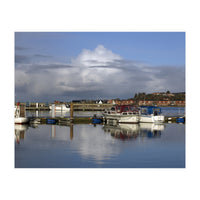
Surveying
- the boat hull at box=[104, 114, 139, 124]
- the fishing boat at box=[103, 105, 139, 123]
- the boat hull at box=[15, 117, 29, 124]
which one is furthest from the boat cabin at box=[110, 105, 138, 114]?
the boat hull at box=[15, 117, 29, 124]

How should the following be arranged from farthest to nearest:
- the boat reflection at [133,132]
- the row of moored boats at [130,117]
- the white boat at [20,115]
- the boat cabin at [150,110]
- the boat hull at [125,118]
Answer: the boat cabin at [150,110], the row of moored boats at [130,117], the boat hull at [125,118], the white boat at [20,115], the boat reflection at [133,132]

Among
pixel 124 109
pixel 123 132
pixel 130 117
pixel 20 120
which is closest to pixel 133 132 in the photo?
pixel 123 132

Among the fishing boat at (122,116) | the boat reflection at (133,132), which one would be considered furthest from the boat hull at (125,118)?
the boat reflection at (133,132)

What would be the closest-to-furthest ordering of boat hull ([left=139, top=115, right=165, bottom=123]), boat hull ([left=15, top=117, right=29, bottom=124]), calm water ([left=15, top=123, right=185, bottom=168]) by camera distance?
1. calm water ([left=15, top=123, right=185, bottom=168])
2. boat hull ([left=15, top=117, right=29, bottom=124])
3. boat hull ([left=139, top=115, right=165, bottom=123])

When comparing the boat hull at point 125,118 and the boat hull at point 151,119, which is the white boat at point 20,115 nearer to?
the boat hull at point 125,118

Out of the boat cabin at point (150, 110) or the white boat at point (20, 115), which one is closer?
the white boat at point (20, 115)

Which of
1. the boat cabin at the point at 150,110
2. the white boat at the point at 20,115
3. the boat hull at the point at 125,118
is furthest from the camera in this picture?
the boat cabin at the point at 150,110

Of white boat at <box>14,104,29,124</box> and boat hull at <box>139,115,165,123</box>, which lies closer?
white boat at <box>14,104,29,124</box>

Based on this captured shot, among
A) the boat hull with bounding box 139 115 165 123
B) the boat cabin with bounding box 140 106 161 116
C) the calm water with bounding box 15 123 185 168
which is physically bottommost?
the calm water with bounding box 15 123 185 168

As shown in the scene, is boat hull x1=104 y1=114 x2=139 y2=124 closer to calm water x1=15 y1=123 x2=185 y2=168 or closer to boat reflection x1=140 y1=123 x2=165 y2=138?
boat reflection x1=140 y1=123 x2=165 y2=138

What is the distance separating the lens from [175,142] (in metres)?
35.6
